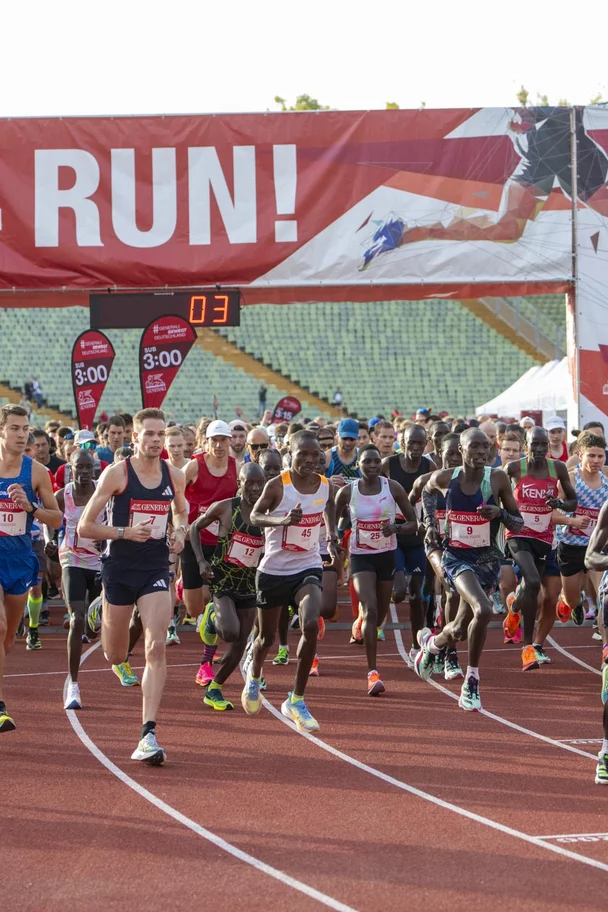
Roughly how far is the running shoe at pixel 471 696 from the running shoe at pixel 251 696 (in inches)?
58.3

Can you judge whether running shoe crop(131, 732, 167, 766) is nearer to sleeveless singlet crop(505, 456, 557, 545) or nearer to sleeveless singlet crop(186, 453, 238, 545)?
sleeveless singlet crop(186, 453, 238, 545)

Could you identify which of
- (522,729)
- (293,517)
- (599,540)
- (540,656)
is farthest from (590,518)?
(599,540)

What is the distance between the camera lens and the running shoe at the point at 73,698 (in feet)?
31.0

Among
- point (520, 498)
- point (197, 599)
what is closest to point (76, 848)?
point (197, 599)

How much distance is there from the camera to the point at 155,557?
797 centimetres

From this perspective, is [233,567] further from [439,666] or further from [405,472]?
[405,472]

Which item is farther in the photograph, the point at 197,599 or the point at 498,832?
the point at 197,599

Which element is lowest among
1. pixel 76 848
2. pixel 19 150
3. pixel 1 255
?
pixel 76 848

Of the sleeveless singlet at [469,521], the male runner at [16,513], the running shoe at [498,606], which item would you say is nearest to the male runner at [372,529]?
the sleeveless singlet at [469,521]

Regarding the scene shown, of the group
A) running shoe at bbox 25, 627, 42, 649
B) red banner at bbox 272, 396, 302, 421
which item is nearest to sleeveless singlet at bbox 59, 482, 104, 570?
running shoe at bbox 25, 627, 42, 649

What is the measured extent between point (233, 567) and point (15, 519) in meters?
1.70

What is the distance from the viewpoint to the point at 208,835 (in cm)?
624

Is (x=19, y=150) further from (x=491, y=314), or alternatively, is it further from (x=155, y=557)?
(x=491, y=314)

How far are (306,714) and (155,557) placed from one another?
1617 millimetres
